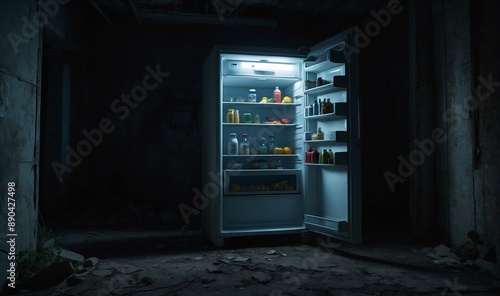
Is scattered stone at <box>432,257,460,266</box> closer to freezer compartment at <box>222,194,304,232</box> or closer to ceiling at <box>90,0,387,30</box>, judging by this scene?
freezer compartment at <box>222,194,304,232</box>

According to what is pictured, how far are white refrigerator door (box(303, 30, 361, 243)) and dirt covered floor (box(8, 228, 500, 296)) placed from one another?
1.44ft

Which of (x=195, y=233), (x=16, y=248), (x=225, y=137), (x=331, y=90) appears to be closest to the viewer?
(x=16, y=248)

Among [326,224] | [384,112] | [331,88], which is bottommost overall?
[326,224]

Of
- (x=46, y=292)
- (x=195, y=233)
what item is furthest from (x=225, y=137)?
(x=46, y=292)

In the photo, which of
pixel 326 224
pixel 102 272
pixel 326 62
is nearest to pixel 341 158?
pixel 326 224

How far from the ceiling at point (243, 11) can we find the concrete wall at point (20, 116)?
3212mm

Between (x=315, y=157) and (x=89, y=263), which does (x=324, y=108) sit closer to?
(x=315, y=157)

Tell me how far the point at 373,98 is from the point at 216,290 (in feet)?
19.5

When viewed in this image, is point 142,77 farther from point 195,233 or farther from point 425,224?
point 425,224

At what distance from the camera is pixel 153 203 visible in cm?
752

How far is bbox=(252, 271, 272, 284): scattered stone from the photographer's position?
11.9 feet

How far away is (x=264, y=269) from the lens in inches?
159

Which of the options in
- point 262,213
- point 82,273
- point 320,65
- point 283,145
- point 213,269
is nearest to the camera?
point 82,273

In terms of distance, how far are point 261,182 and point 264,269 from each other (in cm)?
175
